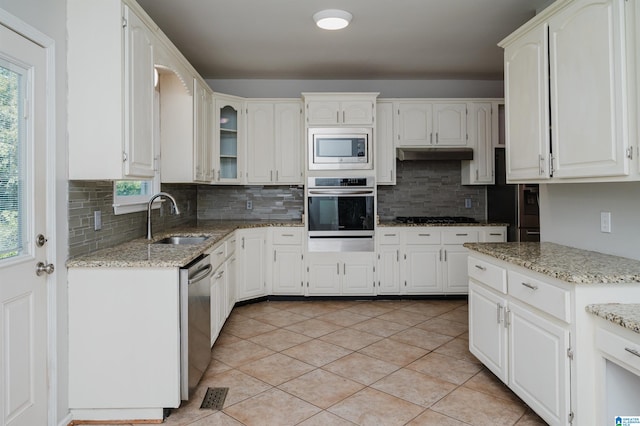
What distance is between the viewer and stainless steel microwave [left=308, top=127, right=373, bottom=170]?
4.58 metres

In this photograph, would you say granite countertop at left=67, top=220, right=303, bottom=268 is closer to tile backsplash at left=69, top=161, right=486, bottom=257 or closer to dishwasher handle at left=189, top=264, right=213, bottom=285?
dishwasher handle at left=189, top=264, right=213, bottom=285

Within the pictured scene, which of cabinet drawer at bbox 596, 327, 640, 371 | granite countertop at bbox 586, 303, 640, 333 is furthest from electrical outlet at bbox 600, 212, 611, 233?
cabinet drawer at bbox 596, 327, 640, 371

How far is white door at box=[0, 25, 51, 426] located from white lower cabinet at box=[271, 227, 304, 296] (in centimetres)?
279

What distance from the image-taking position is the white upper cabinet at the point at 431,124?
4820 millimetres

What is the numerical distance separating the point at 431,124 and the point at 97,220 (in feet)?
12.3

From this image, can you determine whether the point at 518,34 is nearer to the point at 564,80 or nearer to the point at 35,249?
the point at 564,80

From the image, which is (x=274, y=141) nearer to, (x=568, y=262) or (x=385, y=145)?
(x=385, y=145)

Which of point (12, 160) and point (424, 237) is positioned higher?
point (12, 160)

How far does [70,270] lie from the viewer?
7.06ft

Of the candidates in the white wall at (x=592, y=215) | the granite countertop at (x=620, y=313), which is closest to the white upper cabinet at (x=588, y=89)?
the white wall at (x=592, y=215)

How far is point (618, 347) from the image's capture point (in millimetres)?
1588

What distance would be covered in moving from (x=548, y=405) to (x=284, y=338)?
2102 millimetres

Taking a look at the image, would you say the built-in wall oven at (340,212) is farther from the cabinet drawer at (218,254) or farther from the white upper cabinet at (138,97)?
the white upper cabinet at (138,97)

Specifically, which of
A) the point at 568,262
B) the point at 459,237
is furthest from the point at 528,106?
the point at 459,237
